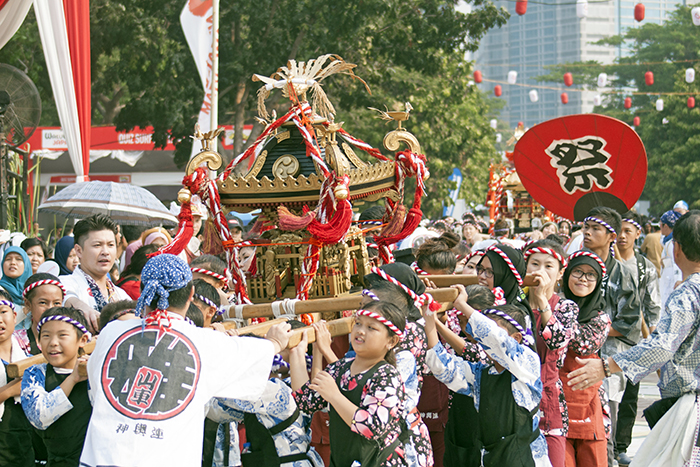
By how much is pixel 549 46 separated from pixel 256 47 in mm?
97092

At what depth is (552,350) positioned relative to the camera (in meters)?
4.00

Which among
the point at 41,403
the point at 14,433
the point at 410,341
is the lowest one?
the point at 14,433

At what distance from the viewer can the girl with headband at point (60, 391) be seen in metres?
3.12

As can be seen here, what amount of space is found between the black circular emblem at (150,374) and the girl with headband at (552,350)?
6.82ft

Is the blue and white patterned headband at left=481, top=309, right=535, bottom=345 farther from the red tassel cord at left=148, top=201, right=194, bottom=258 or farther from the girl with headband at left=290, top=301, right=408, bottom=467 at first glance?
the red tassel cord at left=148, top=201, right=194, bottom=258

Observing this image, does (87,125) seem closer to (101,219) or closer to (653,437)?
(101,219)

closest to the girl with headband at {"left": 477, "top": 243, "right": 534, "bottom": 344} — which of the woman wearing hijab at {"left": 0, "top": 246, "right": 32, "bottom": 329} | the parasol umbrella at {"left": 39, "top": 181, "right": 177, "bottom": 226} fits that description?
the woman wearing hijab at {"left": 0, "top": 246, "right": 32, "bottom": 329}

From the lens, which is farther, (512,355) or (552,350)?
(552,350)

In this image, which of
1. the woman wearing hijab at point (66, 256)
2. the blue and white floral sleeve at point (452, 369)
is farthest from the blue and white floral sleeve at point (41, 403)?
the woman wearing hijab at point (66, 256)

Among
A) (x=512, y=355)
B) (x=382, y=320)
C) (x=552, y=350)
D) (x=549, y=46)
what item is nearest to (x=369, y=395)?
(x=382, y=320)

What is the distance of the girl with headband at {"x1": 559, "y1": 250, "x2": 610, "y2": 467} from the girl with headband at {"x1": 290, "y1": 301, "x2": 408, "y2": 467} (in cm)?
149

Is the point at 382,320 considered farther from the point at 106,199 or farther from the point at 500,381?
the point at 106,199

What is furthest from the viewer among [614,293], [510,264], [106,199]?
[106,199]

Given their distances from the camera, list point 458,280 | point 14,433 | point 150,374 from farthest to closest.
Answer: point 458,280
point 14,433
point 150,374
